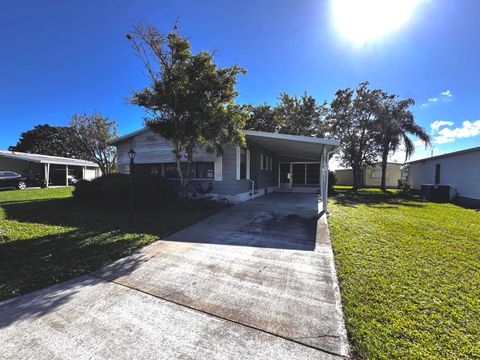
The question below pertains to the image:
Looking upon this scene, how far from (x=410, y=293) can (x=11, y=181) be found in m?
23.4

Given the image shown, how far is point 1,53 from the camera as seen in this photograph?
8.80 meters

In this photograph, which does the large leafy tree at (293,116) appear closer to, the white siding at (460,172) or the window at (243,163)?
the white siding at (460,172)

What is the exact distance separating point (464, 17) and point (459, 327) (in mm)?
10442

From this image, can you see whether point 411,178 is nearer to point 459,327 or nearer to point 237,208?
point 237,208

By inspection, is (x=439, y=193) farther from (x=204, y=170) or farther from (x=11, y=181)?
(x=11, y=181)

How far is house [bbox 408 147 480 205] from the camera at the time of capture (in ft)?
39.2

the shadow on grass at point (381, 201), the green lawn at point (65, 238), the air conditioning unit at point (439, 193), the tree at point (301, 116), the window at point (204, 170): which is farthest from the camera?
the tree at point (301, 116)

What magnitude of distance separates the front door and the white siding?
10489 mm

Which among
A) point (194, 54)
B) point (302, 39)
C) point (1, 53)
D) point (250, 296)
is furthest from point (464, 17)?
point (1, 53)

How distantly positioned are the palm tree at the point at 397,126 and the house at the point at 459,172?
218 cm

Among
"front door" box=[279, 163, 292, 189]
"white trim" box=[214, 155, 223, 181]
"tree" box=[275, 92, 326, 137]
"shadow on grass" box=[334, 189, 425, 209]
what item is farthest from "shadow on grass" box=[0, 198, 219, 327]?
"tree" box=[275, 92, 326, 137]

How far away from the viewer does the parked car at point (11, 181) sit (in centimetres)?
1536

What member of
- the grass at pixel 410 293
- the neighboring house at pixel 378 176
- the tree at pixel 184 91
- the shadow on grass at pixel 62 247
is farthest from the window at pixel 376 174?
the shadow on grass at pixel 62 247

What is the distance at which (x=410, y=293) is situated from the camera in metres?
2.76
